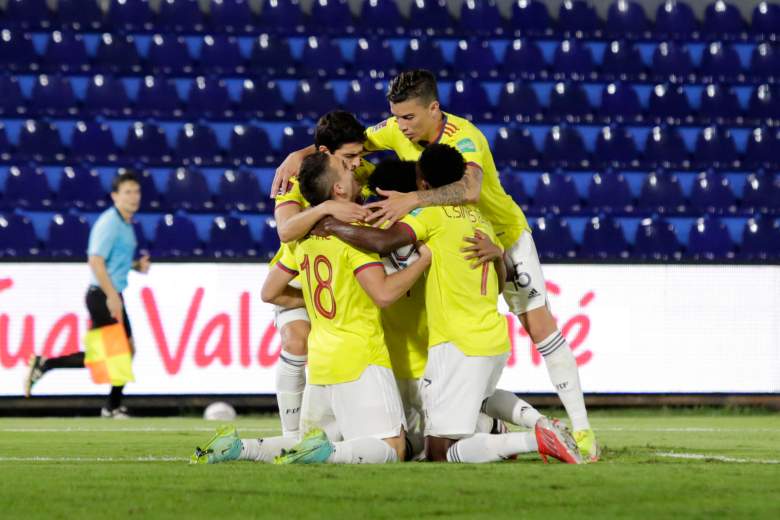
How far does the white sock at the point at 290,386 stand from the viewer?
6039 mm

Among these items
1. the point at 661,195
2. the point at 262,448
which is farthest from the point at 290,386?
the point at 661,195

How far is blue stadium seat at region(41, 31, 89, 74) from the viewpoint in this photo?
12.6m

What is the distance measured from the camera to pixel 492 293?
540 centimetres

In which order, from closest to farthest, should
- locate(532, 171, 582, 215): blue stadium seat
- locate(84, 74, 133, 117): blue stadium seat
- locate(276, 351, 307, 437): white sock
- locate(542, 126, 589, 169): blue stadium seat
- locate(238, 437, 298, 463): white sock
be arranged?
locate(238, 437, 298, 463): white sock < locate(276, 351, 307, 437): white sock < locate(532, 171, 582, 215): blue stadium seat < locate(542, 126, 589, 169): blue stadium seat < locate(84, 74, 133, 117): blue stadium seat

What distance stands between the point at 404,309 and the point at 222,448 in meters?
1.08

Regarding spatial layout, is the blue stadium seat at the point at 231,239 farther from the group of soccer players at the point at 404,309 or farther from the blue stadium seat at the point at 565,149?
the group of soccer players at the point at 404,309

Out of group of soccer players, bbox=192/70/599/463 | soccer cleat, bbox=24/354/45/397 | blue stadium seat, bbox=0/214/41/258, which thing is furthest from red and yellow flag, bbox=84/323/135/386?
group of soccer players, bbox=192/70/599/463

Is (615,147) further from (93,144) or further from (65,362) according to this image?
(65,362)

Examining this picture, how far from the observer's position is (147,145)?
11.8 m

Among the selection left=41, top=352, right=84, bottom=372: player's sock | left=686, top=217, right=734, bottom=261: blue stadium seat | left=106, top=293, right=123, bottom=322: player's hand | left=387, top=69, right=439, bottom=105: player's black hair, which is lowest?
left=41, top=352, right=84, bottom=372: player's sock

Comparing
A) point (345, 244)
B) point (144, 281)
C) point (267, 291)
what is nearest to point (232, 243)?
point (144, 281)

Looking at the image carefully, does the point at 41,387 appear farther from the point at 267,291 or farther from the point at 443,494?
the point at 443,494

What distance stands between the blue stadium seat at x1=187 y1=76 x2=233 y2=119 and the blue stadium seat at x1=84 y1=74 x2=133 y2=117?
1.99 ft

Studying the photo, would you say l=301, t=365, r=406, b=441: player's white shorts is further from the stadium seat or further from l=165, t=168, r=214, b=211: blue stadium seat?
the stadium seat
